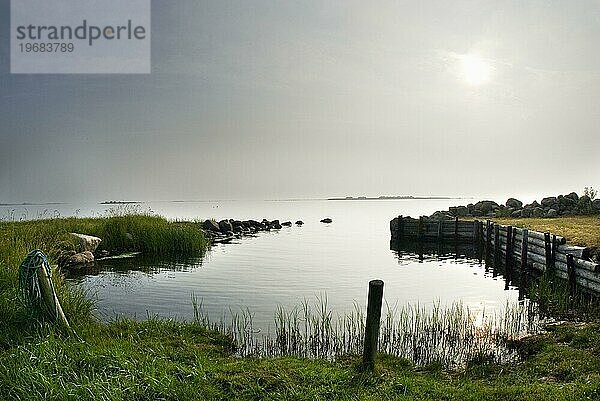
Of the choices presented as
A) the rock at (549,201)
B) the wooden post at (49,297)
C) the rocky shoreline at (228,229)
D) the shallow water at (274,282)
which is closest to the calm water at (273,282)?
the shallow water at (274,282)

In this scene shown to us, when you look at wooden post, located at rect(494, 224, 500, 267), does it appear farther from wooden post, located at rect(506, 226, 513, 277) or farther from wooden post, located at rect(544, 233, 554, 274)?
wooden post, located at rect(544, 233, 554, 274)

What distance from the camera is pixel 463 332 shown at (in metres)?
10.9

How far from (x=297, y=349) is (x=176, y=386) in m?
3.96

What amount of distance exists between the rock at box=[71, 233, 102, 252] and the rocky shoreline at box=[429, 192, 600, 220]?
1008 inches

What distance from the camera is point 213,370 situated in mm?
7648

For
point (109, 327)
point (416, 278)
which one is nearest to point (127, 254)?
point (416, 278)

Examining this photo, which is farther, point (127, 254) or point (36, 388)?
point (127, 254)

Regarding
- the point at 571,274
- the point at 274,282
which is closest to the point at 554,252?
the point at 571,274

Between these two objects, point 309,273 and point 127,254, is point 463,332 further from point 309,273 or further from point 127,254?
point 127,254

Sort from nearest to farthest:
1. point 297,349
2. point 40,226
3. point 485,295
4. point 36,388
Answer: point 36,388
point 297,349
point 485,295
point 40,226

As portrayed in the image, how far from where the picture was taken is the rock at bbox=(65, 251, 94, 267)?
22984 millimetres

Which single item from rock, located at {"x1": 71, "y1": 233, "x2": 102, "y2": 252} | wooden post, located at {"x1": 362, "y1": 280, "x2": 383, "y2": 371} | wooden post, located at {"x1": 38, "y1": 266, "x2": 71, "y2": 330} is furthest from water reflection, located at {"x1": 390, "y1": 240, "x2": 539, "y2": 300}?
rock, located at {"x1": 71, "y1": 233, "x2": 102, "y2": 252}

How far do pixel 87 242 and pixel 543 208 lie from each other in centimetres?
3211

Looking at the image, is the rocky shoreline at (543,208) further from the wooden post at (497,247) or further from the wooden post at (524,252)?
the wooden post at (524,252)
